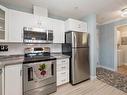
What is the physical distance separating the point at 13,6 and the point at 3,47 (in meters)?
1.22

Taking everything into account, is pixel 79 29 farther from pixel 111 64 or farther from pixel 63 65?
pixel 111 64

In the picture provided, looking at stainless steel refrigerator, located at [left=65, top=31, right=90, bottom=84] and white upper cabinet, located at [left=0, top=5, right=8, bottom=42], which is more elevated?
white upper cabinet, located at [left=0, top=5, right=8, bottom=42]

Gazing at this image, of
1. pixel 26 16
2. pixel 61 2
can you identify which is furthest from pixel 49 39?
pixel 61 2

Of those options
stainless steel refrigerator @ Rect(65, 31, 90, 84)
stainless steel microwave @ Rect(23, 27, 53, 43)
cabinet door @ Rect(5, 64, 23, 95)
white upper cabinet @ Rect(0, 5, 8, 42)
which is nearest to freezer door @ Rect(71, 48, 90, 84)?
stainless steel refrigerator @ Rect(65, 31, 90, 84)

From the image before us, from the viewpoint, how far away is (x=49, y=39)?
2764 millimetres

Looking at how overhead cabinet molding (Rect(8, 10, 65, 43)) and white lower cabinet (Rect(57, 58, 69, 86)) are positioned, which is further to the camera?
white lower cabinet (Rect(57, 58, 69, 86))

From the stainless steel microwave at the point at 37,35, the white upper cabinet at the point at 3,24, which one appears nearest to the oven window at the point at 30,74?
the stainless steel microwave at the point at 37,35

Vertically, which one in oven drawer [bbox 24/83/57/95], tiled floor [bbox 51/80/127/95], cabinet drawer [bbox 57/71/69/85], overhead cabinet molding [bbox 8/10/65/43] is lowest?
tiled floor [bbox 51/80/127/95]

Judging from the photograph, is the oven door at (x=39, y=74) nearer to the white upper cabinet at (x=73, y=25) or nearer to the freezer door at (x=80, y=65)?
the freezer door at (x=80, y=65)

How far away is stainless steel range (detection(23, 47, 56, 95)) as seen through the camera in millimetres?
2033

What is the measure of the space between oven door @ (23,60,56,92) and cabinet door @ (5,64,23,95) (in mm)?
120

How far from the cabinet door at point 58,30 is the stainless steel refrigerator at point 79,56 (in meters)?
0.17

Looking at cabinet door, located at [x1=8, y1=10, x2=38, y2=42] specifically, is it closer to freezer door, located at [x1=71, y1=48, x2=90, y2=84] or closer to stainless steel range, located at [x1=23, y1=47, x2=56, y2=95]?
stainless steel range, located at [x1=23, y1=47, x2=56, y2=95]

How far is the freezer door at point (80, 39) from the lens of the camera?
2782 mm
